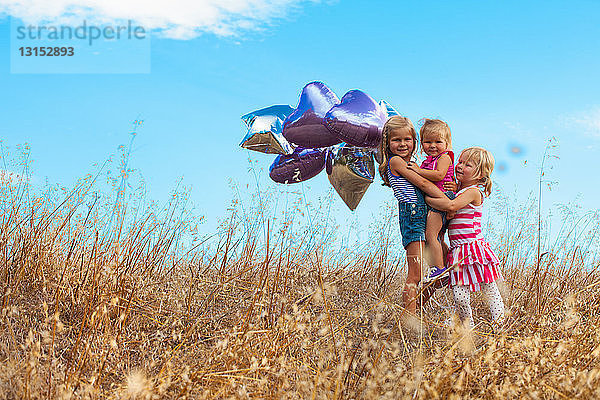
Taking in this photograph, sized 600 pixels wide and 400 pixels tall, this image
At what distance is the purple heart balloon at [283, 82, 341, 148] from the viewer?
3.02m

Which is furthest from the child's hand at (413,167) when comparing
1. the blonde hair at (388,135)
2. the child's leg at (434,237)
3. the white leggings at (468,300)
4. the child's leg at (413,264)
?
the white leggings at (468,300)

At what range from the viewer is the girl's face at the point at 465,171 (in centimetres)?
281

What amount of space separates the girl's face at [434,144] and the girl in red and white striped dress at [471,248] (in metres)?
0.18

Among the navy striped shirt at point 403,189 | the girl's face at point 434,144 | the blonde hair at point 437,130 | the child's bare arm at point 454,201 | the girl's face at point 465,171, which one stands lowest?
the child's bare arm at point 454,201

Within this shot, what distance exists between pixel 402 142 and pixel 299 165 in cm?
78

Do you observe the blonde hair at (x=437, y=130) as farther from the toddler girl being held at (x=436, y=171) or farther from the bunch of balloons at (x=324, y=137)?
the bunch of balloons at (x=324, y=137)

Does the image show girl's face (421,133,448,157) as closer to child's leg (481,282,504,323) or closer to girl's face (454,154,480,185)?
girl's face (454,154,480,185)

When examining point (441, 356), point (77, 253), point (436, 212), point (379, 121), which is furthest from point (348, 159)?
point (77, 253)

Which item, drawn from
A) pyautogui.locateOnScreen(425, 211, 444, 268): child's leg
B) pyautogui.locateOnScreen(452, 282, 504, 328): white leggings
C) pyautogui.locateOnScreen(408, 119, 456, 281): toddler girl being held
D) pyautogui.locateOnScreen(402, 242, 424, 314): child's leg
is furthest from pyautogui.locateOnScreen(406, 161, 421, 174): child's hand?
pyautogui.locateOnScreen(452, 282, 504, 328): white leggings

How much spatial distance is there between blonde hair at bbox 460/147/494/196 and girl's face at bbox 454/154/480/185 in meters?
0.01

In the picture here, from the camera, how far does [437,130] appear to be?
2820 millimetres

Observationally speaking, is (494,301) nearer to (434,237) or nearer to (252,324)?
(434,237)

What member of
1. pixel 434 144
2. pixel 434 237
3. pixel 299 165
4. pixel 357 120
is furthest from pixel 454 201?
pixel 299 165

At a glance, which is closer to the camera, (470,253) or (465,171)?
(470,253)
